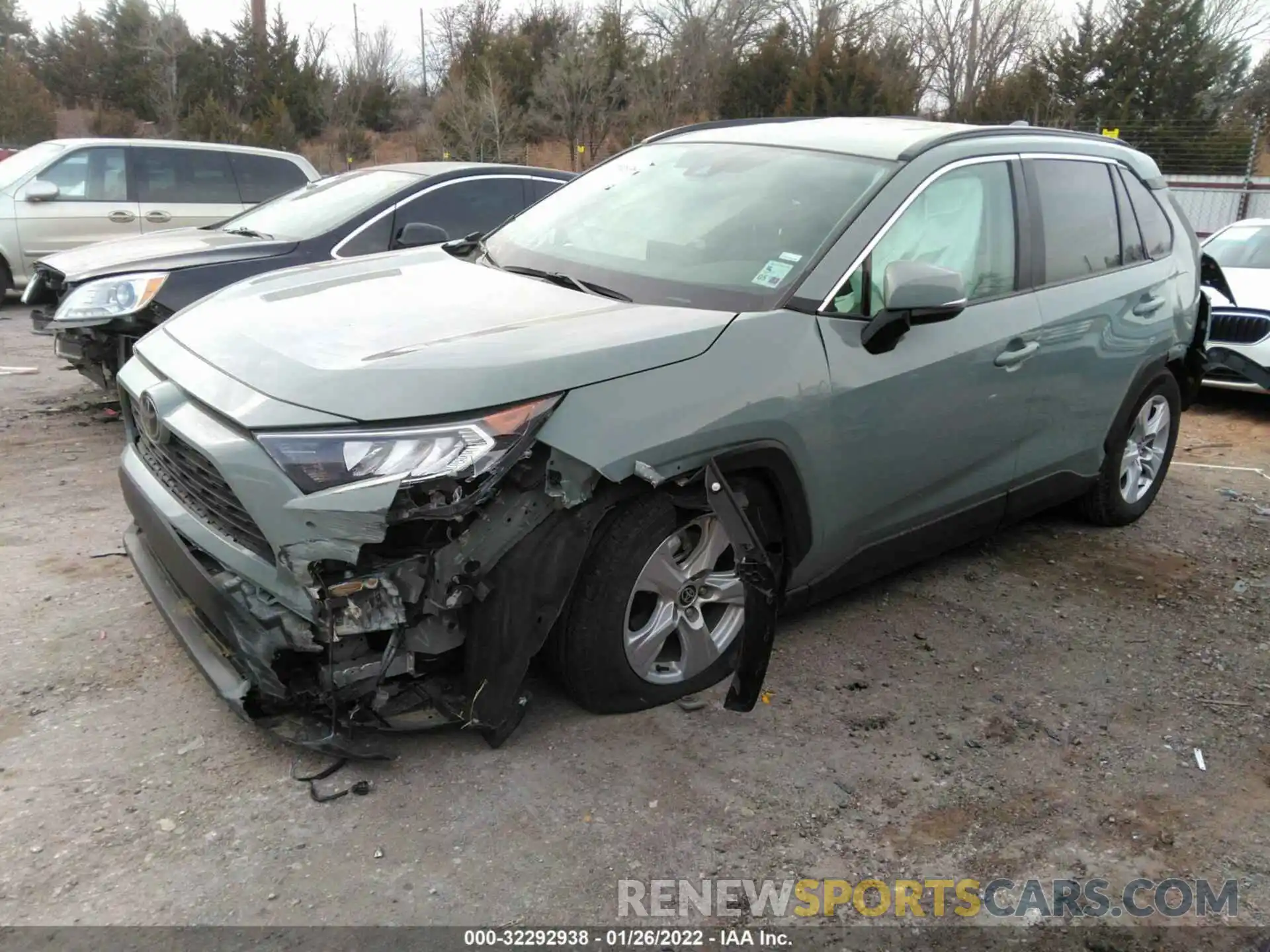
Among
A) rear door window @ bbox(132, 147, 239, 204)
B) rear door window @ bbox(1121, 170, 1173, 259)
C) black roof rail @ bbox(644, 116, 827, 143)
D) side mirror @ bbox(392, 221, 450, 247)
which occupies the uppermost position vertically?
rear door window @ bbox(132, 147, 239, 204)

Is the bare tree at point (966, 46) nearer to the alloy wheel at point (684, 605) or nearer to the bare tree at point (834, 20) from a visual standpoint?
the bare tree at point (834, 20)

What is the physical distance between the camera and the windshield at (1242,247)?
336 inches

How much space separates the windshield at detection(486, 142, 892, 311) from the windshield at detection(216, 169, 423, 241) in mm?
2443

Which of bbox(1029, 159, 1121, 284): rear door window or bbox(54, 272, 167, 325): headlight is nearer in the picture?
bbox(1029, 159, 1121, 284): rear door window

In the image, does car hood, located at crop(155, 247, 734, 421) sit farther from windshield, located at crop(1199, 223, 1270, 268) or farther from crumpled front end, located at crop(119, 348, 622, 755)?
windshield, located at crop(1199, 223, 1270, 268)

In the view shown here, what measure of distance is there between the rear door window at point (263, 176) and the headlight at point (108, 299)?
5417 mm

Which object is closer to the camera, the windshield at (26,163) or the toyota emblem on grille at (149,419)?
the toyota emblem on grille at (149,419)

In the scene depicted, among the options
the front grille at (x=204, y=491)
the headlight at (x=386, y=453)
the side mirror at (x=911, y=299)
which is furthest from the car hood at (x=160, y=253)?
the side mirror at (x=911, y=299)

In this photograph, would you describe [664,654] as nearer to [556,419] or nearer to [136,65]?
[556,419]

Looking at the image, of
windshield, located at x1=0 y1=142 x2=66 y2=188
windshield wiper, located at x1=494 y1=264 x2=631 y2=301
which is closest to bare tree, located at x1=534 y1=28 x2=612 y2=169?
windshield, located at x1=0 y1=142 x2=66 y2=188

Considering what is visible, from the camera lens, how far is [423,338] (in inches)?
111

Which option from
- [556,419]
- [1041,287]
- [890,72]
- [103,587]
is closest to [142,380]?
[103,587]

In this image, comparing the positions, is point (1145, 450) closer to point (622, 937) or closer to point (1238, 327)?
point (1238, 327)

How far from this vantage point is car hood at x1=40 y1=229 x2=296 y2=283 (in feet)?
17.9
